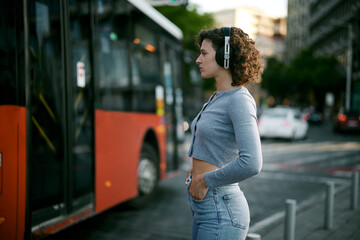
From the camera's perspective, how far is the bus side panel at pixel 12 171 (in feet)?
11.1

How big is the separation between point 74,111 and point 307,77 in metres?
53.3

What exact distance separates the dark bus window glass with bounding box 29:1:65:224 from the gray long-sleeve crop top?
6.70ft

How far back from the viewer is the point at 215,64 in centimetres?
229

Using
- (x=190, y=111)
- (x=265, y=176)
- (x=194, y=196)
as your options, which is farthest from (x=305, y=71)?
(x=194, y=196)

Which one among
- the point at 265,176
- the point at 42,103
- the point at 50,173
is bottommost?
the point at 265,176

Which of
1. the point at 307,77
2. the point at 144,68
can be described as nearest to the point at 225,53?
the point at 144,68

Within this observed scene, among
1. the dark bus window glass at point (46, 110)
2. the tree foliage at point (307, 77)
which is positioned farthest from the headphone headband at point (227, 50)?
the tree foliage at point (307, 77)

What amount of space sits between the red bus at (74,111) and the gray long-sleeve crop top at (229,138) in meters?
1.90

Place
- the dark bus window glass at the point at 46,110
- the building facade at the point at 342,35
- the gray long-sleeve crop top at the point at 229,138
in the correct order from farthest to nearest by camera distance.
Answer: the building facade at the point at 342,35 → the dark bus window glass at the point at 46,110 → the gray long-sleeve crop top at the point at 229,138

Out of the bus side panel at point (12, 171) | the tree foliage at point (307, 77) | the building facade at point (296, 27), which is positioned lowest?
the bus side panel at point (12, 171)

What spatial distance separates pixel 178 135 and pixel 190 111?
23619 millimetres

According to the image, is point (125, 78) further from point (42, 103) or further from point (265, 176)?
point (265, 176)

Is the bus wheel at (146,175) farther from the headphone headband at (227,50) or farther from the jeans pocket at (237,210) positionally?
the headphone headband at (227,50)

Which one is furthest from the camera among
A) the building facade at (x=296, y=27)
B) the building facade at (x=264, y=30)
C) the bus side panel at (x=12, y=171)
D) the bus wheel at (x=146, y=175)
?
the building facade at (x=264, y=30)
